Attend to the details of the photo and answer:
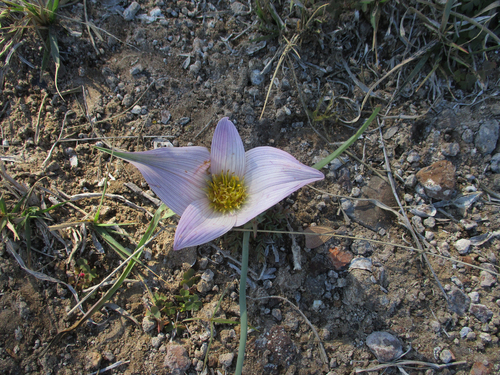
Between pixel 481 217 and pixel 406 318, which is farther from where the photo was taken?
pixel 481 217

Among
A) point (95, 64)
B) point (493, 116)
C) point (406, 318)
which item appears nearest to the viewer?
point (406, 318)

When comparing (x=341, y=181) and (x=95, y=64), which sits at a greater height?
(x=95, y=64)

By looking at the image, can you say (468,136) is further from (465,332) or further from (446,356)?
(446,356)

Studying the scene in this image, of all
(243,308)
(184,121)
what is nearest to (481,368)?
(243,308)

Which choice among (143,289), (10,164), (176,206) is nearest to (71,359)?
(143,289)

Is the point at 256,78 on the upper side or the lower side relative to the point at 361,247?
upper

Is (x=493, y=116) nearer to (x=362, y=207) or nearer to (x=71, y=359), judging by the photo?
(x=362, y=207)

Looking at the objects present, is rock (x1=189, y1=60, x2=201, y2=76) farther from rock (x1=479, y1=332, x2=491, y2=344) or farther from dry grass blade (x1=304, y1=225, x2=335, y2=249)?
rock (x1=479, y1=332, x2=491, y2=344)
